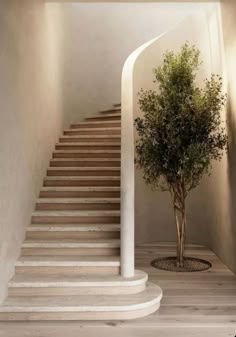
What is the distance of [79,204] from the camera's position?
5.19 m

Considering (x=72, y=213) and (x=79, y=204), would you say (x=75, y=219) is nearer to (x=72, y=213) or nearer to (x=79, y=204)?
(x=72, y=213)

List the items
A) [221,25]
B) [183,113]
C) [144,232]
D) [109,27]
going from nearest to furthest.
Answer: [183,113] < [221,25] < [144,232] < [109,27]

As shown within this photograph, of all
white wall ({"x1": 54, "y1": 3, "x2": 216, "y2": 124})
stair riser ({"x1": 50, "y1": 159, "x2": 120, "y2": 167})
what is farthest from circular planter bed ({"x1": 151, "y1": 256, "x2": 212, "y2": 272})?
white wall ({"x1": 54, "y1": 3, "x2": 216, "y2": 124})

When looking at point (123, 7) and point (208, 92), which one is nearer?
point (208, 92)

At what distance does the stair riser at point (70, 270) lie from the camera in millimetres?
4137

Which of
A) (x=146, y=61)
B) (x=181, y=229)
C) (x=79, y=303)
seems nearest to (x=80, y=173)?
(x=181, y=229)

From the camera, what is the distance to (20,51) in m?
4.45

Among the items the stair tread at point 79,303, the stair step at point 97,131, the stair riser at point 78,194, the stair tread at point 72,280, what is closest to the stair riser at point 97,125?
the stair step at point 97,131

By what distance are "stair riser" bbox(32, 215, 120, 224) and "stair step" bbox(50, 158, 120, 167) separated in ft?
4.22

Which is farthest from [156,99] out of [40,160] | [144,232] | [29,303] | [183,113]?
[29,303]

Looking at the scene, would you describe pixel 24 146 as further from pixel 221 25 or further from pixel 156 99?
pixel 221 25

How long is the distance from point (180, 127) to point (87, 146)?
1.93 m

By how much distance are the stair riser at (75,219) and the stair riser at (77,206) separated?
0.80ft

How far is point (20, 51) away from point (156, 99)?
1781 millimetres
